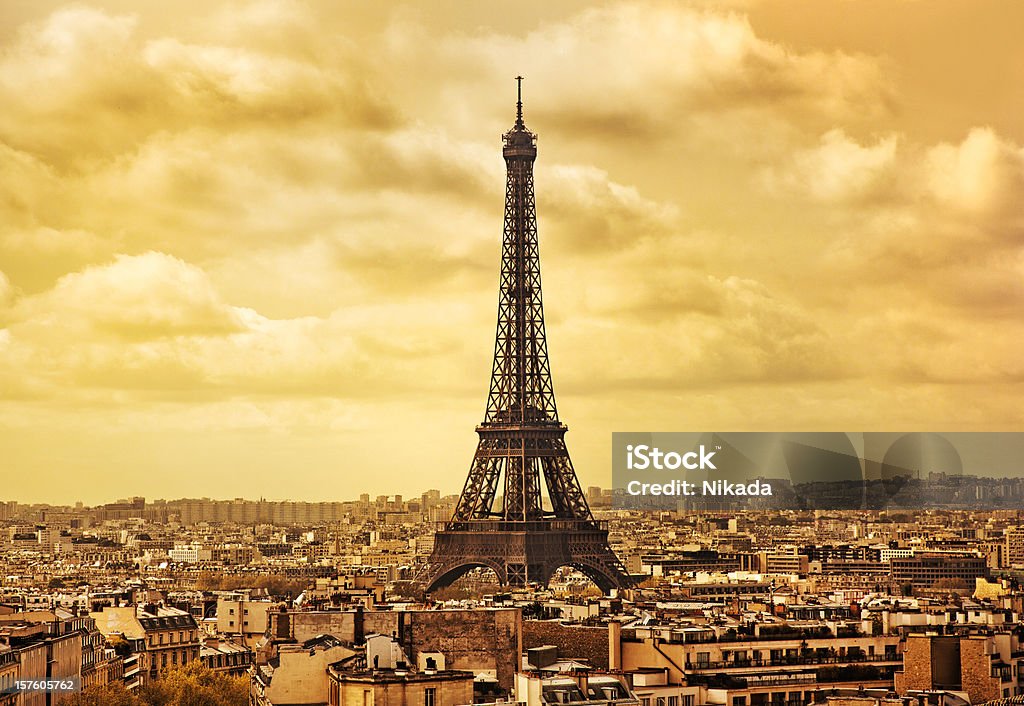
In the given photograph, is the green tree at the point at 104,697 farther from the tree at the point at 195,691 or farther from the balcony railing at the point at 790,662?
the balcony railing at the point at 790,662

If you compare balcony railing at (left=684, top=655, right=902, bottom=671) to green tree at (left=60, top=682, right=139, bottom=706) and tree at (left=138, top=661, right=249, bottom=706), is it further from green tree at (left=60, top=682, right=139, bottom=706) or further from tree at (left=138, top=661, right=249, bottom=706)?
tree at (left=138, top=661, right=249, bottom=706)

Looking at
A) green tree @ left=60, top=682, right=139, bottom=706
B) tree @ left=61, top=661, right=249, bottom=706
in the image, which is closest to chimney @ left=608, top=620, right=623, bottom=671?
tree @ left=61, top=661, right=249, bottom=706

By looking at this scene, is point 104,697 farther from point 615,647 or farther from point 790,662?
point 790,662

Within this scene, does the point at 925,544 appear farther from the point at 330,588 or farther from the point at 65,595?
the point at 65,595

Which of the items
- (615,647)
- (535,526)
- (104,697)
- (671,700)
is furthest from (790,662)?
(535,526)

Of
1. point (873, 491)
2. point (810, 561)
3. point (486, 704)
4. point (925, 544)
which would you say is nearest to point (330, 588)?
point (873, 491)

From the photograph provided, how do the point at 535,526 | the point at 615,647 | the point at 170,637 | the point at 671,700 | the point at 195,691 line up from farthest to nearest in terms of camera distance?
1. the point at 535,526
2. the point at 170,637
3. the point at 195,691
4. the point at 615,647
5. the point at 671,700
